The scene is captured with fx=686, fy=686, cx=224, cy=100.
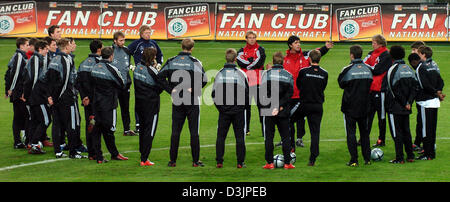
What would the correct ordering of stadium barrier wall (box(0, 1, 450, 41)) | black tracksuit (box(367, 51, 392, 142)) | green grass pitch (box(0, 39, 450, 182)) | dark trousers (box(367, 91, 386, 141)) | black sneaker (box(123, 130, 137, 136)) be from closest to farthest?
green grass pitch (box(0, 39, 450, 182))
black tracksuit (box(367, 51, 392, 142))
dark trousers (box(367, 91, 386, 141))
black sneaker (box(123, 130, 137, 136))
stadium barrier wall (box(0, 1, 450, 41))

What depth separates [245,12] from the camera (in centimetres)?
3131

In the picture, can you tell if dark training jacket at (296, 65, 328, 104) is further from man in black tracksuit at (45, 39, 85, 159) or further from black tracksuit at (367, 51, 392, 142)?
man in black tracksuit at (45, 39, 85, 159)

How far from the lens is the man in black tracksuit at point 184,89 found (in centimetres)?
1272

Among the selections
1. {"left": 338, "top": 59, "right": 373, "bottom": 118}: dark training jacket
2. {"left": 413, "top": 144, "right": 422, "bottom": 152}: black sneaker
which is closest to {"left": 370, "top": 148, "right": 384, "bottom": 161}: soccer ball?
{"left": 338, "top": 59, "right": 373, "bottom": 118}: dark training jacket

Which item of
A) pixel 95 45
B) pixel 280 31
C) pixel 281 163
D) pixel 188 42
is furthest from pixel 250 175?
pixel 280 31

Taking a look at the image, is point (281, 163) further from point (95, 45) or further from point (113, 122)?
point (95, 45)

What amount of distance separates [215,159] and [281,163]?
1471mm

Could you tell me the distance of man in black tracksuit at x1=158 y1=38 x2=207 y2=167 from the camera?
12.7 meters

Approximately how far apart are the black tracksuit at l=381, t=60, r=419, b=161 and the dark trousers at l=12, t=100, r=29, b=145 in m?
7.78

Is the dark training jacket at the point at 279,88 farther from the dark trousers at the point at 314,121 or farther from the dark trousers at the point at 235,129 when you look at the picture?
the dark trousers at the point at 235,129

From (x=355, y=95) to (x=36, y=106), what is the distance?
21.2 feet

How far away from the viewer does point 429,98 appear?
44.2ft

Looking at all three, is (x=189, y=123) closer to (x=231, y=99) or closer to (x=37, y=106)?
(x=231, y=99)

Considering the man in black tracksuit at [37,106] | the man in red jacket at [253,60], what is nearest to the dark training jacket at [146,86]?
the man in black tracksuit at [37,106]
